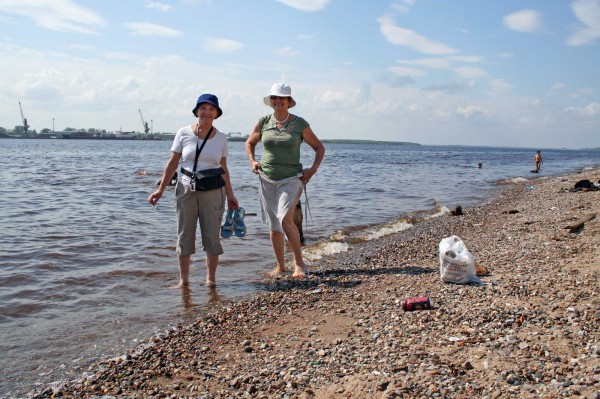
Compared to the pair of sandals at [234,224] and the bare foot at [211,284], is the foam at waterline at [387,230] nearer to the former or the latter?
the pair of sandals at [234,224]

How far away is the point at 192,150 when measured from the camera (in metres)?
5.88

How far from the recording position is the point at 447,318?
4594mm

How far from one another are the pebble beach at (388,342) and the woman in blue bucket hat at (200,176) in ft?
3.30

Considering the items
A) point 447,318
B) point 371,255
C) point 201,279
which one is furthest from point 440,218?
point 447,318

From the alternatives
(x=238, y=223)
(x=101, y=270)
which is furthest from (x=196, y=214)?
(x=101, y=270)

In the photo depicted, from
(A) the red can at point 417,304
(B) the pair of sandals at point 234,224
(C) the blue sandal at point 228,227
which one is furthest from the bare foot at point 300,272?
(A) the red can at point 417,304

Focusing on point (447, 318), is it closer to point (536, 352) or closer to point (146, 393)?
point (536, 352)

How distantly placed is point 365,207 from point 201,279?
9.38 meters

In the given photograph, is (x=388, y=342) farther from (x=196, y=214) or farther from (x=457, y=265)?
(x=196, y=214)

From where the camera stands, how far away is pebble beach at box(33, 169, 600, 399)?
131 inches

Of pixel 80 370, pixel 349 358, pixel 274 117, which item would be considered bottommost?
pixel 80 370

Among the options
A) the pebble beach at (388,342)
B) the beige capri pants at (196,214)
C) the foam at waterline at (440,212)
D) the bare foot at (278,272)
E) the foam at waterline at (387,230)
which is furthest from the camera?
the foam at waterline at (440,212)

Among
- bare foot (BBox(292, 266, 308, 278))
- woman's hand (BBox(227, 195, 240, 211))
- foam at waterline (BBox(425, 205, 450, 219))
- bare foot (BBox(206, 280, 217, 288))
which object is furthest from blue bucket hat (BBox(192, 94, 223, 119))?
foam at waterline (BBox(425, 205, 450, 219))

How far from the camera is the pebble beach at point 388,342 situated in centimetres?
333
